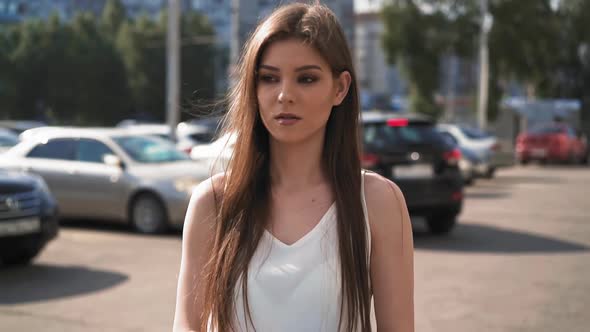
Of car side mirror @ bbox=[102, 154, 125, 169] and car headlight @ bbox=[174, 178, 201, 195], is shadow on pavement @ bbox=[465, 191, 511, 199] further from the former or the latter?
car side mirror @ bbox=[102, 154, 125, 169]

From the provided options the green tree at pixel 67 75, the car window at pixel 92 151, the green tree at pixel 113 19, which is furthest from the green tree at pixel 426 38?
the car window at pixel 92 151

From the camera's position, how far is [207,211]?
2184mm

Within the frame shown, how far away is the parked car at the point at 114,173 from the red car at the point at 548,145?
2044 cm

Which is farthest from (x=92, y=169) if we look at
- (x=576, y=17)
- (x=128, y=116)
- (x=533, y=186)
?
(x=128, y=116)

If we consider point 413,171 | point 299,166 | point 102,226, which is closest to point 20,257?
point 102,226

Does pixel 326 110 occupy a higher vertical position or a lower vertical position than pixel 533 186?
higher

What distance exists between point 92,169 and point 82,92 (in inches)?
1970

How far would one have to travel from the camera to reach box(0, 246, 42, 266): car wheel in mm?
8742

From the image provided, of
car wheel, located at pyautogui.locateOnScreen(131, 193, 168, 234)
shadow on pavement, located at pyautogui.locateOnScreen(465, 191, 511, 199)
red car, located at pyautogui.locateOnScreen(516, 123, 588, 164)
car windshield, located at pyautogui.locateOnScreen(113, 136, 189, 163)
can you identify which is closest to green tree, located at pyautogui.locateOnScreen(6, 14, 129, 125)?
red car, located at pyautogui.locateOnScreen(516, 123, 588, 164)

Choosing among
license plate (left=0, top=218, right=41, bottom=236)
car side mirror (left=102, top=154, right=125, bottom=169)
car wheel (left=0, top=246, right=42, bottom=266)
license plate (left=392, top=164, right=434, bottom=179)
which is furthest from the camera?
car side mirror (left=102, top=154, right=125, bottom=169)

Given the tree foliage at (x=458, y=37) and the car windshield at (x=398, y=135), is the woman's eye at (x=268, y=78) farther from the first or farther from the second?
the tree foliage at (x=458, y=37)

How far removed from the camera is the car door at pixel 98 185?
11.7 metres

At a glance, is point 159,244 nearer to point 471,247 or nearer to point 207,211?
point 471,247

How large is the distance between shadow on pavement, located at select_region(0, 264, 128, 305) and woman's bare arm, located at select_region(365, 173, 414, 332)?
5.61 metres
